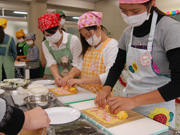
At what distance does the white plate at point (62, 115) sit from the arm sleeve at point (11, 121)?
253 mm

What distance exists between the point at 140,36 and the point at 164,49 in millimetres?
182

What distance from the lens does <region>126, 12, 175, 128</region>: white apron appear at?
3.31 ft

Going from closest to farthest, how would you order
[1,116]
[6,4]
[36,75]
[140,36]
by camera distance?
[1,116], [140,36], [36,75], [6,4]

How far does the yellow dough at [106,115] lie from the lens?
934 mm

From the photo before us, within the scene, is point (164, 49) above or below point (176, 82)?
above

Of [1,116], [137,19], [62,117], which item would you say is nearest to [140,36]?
[137,19]

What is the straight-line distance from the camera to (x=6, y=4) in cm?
581

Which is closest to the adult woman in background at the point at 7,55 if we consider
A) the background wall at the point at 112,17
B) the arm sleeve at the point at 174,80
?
the arm sleeve at the point at 174,80

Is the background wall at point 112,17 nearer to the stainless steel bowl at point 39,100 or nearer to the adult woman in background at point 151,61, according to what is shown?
the adult woman in background at point 151,61

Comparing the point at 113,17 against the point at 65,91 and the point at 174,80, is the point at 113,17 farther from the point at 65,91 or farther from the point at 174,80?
the point at 174,80

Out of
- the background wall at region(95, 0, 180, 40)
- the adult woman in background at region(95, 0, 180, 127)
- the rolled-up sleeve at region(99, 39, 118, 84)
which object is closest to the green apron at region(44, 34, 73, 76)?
the rolled-up sleeve at region(99, 39, 118, 84)

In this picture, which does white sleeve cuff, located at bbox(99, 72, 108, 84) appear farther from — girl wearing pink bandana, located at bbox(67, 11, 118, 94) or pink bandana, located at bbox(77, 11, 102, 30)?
pink bandana, located at bbox(77, 11, 102, 30)

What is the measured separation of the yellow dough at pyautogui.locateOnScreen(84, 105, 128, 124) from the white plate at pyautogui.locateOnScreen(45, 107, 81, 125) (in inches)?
3.5

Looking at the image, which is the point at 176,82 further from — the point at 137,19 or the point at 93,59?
the point at 93,59
